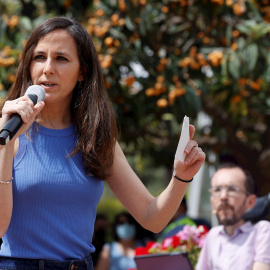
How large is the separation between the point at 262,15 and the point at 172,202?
533cm

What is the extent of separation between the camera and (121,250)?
7.52 metres

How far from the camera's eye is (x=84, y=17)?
→ 7.64 metres

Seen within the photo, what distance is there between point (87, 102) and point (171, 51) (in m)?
5.08

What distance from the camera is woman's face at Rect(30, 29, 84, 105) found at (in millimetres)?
2506

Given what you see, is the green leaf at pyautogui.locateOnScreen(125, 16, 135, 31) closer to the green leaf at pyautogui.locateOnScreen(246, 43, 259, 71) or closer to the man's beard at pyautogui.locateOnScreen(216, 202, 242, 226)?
the green leaf at pyautogui.locateOnScreen(246, 43, 259, 71)

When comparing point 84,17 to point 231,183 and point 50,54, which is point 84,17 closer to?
point 231,183

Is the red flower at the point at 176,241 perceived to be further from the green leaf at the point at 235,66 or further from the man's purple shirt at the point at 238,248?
the green leaf at the point at 235,66

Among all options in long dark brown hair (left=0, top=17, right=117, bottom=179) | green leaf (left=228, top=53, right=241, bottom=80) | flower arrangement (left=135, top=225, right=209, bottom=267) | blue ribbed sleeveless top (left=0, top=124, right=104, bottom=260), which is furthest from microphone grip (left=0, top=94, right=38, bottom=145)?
green leaf (left=228, top=53, right=241, bottom=80)

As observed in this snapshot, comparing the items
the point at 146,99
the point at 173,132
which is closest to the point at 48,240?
the point at 146,99

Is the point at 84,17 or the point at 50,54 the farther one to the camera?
the point at 84,17

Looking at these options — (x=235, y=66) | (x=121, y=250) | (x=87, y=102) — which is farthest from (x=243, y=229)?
(x=121, y=250)

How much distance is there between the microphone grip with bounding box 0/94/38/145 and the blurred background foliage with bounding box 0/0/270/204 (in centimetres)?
463

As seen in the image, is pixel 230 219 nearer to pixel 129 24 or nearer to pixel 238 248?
pixel 238 248

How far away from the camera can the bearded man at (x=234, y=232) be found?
4.20 meters
